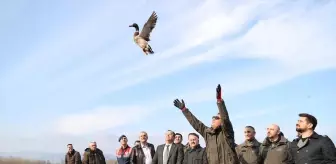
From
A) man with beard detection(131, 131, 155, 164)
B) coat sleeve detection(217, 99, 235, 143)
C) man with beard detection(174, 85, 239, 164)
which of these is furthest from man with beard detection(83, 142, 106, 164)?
coat sleeve detection(217, 99, 235, 143)

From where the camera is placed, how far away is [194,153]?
10781 millimetres

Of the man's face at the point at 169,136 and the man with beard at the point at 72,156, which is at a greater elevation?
the man with beard at the point at 72,156

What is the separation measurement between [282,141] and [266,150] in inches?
19.7

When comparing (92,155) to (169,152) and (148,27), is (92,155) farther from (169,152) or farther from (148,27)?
(148,27)

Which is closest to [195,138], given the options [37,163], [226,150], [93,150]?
[226,150]

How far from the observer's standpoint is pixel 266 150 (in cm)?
966

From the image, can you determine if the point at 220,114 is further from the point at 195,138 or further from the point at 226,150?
the point at 195,138

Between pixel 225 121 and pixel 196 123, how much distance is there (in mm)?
1070

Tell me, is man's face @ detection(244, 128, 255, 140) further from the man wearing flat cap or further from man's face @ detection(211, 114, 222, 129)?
the man wearing flat cap

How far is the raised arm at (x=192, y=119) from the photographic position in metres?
8.93

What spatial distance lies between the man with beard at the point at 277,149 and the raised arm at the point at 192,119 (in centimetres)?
137

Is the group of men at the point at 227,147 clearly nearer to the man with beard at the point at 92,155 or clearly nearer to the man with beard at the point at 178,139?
the man with beard at the point at 178,139

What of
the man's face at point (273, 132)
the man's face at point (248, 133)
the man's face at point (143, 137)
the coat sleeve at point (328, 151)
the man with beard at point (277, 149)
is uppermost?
the man's face at point (143, 137)

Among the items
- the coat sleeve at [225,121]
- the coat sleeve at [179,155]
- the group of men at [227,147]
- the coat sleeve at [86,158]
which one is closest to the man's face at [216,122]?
the group of men at [227,147]
